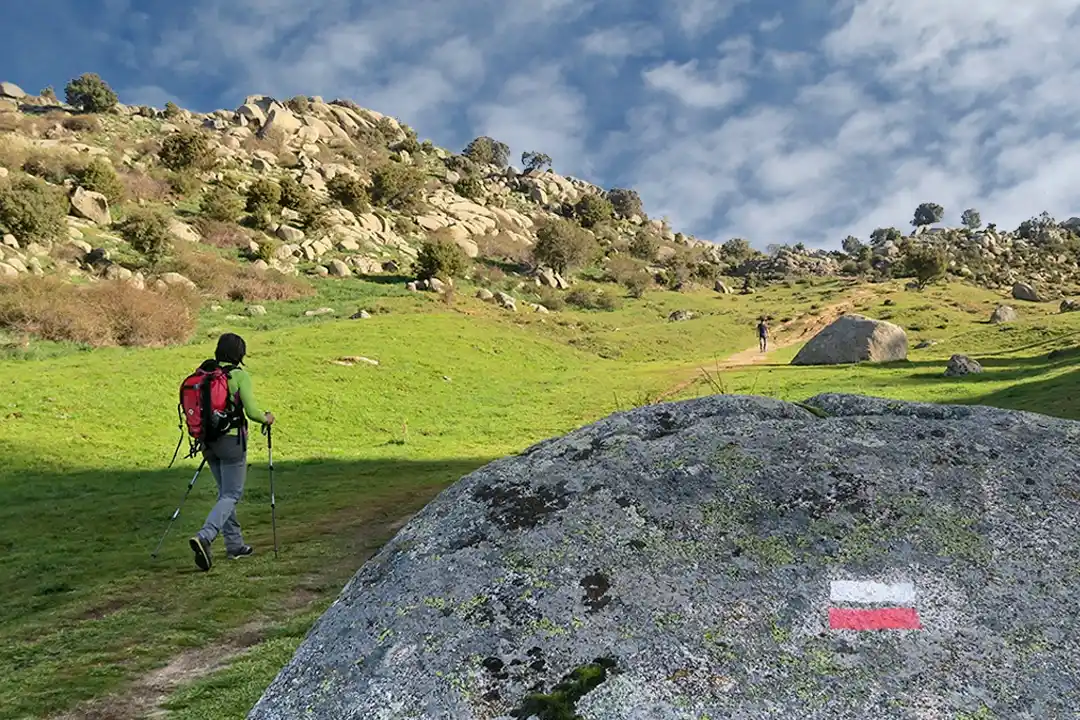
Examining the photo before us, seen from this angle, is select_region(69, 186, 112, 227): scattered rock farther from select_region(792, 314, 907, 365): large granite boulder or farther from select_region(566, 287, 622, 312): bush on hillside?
select_region(792, 314, 907, 365): large granite boulder

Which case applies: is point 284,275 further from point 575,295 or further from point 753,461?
→ point 753,461

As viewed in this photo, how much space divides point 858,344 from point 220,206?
54.0 meters

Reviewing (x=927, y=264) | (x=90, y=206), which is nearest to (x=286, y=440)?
(x=90, y=206)

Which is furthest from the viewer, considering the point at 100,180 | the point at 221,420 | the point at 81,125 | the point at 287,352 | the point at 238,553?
the point at 81,125

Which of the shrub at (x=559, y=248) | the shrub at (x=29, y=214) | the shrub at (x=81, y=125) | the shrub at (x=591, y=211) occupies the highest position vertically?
the shrub at (x=81, y=125)

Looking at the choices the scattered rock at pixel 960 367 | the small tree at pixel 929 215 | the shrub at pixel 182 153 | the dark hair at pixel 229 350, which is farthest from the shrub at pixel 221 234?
the small tree at pixel 929 215

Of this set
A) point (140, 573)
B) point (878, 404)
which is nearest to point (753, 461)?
point (878, 404)

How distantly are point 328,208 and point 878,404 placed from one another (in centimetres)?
7593

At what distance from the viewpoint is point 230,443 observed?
1093cm

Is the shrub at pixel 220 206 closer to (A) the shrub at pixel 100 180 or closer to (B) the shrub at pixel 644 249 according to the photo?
(A) the shrub at pixel 100 180

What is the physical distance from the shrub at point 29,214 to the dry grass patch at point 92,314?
9953 millimetres

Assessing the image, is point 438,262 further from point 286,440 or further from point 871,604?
point 871,604

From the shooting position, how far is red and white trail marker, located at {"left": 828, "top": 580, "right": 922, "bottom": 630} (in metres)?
3.74

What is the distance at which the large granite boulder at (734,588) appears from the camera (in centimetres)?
342
